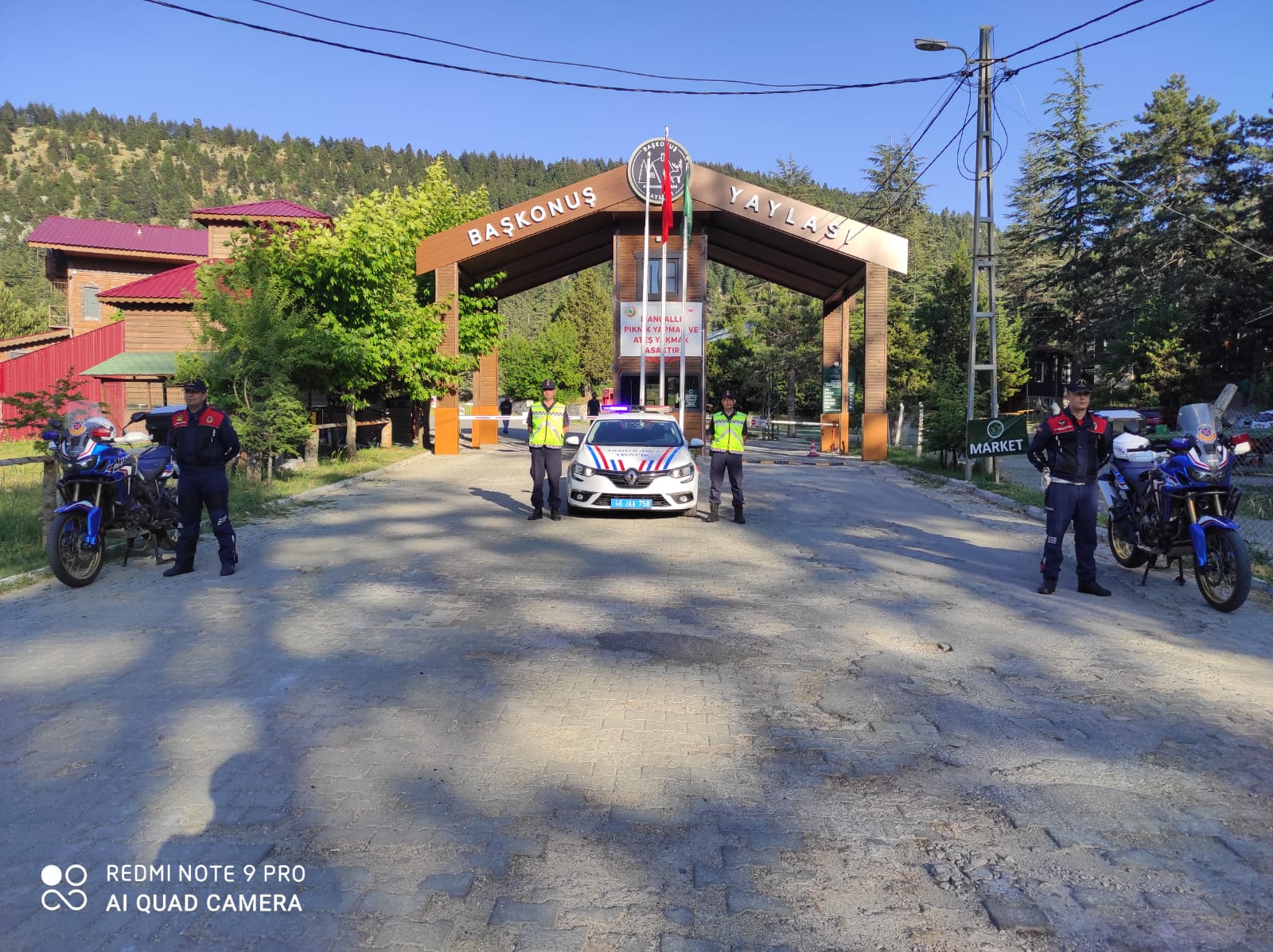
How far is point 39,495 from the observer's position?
44.7 feet

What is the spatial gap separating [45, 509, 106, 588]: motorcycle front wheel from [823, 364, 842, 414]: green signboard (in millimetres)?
25280

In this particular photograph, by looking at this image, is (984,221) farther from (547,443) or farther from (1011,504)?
(547,443)

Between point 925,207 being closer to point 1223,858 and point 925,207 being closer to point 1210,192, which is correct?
point 1210,192

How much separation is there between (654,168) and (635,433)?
14814 millimetres

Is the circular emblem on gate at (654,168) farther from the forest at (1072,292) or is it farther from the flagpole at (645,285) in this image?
the forest at (1072,292)

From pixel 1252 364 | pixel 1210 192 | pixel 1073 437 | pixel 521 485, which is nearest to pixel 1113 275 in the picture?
pixel 1210 192

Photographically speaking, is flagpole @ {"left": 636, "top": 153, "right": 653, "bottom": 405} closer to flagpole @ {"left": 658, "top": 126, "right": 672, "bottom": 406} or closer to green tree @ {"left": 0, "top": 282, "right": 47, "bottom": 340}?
flagpole @ {"left": 658, "top": 126, "right": 672, "bottom": 406}

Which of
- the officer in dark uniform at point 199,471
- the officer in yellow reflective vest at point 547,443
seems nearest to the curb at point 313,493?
the officer in dark uniform at point 199,471

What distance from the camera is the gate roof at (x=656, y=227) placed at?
2559cm

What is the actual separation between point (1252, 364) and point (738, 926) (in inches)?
1676

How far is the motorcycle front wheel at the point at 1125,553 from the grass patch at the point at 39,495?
412 inches

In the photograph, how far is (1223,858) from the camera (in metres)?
3.38

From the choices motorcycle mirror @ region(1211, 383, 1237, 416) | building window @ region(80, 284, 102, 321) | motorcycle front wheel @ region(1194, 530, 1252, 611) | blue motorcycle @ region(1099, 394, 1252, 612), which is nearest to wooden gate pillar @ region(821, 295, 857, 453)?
motorcycle mirror @ region(1211, 383, 1237, 416)

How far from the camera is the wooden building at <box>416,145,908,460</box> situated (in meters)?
25.6
